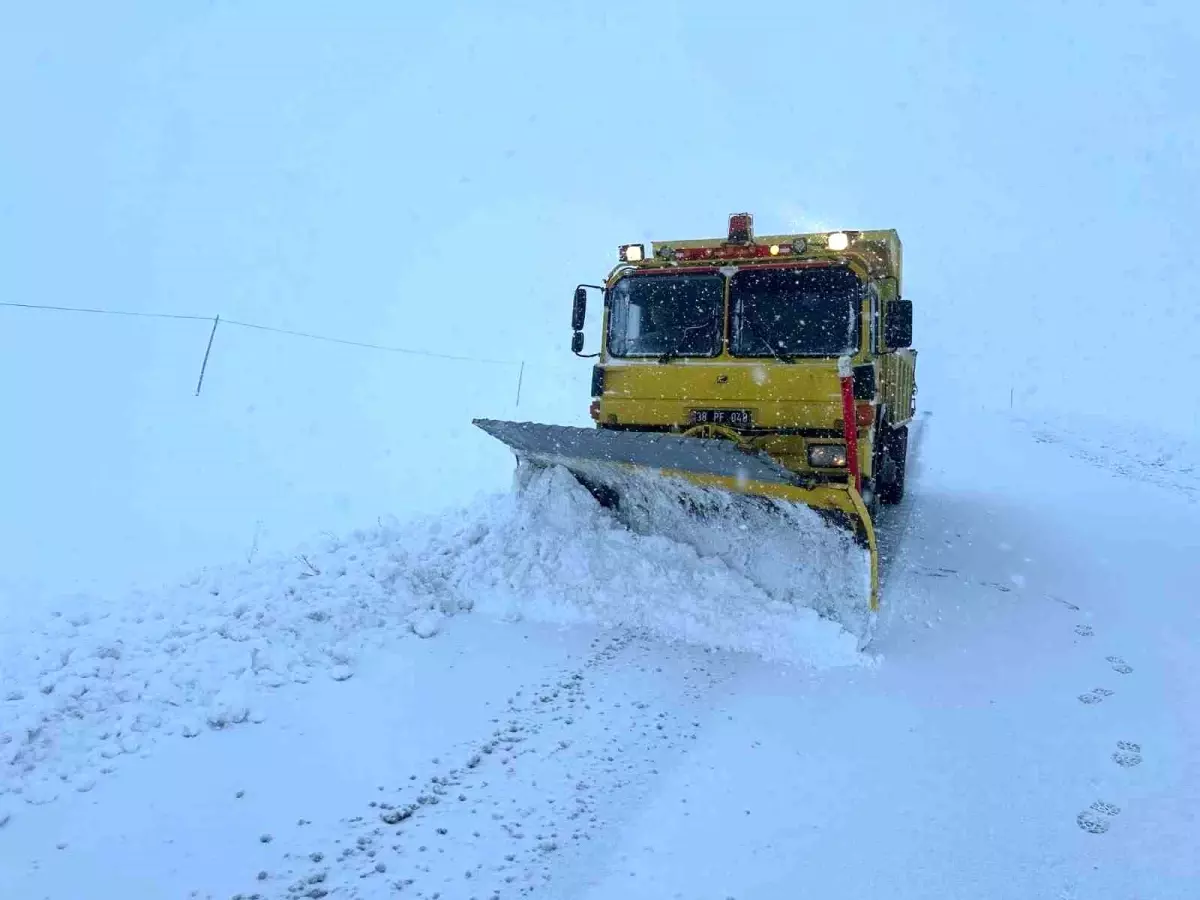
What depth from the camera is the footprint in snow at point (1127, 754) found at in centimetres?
356

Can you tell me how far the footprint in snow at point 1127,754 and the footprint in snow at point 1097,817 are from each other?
42 cm

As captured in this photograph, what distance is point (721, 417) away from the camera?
6227 millimetres

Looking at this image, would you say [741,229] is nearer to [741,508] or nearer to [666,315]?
[666,315]

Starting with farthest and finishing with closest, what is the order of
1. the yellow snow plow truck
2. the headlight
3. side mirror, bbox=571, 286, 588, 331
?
side mirror, bbox=571, 286, 588, 331
the headlight
the yellow snow plow truck

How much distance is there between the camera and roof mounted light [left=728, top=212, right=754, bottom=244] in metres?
6.71

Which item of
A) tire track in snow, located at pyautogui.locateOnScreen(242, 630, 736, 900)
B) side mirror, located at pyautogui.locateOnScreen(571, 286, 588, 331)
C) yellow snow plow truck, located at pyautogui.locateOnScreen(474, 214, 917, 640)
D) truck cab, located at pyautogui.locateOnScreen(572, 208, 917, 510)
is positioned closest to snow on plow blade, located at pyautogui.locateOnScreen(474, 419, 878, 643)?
yellow snow plow truck, located at pyautogui.locateOnScreen(474, 214, 917, 640)

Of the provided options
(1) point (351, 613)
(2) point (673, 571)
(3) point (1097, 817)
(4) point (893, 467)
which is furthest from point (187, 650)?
(4) point (893, 467)

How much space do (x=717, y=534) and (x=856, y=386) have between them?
166cm

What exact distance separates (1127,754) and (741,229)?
4656 millimetres

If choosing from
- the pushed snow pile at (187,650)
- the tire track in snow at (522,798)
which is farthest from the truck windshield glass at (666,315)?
the tire track in snow at (522,798)

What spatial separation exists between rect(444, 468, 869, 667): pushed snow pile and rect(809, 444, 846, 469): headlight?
0.83m

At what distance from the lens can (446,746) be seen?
352cm

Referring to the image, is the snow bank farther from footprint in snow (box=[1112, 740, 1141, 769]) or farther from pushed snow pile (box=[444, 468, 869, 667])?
footprint in snow (box=[1112, 740, 1141, 769])

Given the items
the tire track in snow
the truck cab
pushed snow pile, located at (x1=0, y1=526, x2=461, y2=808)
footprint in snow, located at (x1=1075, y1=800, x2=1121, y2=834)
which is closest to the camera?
the tire track in snow
